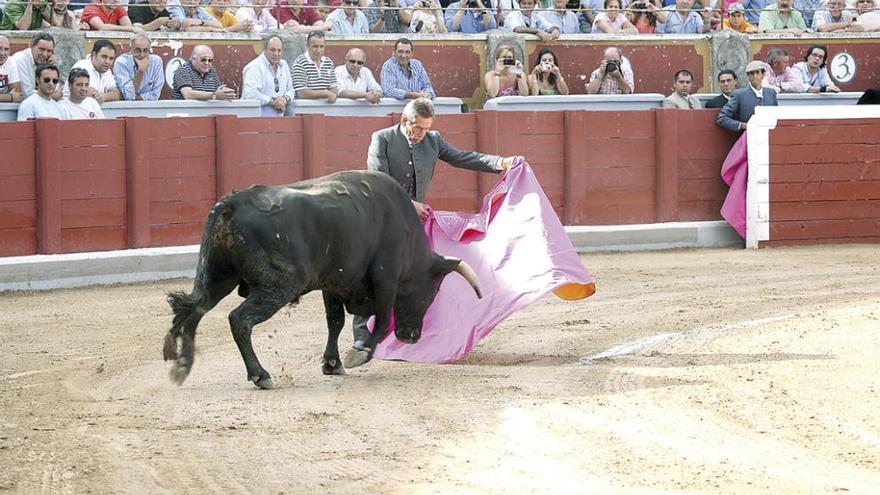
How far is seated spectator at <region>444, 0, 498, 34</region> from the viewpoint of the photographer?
14898 mm

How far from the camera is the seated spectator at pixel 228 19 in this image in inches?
529

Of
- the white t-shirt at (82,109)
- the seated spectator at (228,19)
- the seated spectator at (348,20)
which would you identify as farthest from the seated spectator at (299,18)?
the white t-shirt at (82,109)

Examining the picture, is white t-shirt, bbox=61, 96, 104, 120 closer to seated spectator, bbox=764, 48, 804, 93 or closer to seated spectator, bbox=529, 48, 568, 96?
seated spectator, bbox=529, 48, 568, 96

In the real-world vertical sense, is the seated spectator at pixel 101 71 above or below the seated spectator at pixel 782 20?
below

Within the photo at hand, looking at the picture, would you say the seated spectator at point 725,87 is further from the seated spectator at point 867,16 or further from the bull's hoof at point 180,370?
the bull's hoof at point 180,370

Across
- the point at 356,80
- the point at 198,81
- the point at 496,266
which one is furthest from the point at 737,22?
the point at 496,266

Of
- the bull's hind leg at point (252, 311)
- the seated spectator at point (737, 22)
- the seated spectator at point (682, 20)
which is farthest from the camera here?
the seated spectator at point (737, 22)

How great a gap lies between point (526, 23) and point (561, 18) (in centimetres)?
50

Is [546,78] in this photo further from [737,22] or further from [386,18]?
[737,22]

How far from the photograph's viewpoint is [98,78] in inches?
452

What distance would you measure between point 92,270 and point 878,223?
7607 millimetres

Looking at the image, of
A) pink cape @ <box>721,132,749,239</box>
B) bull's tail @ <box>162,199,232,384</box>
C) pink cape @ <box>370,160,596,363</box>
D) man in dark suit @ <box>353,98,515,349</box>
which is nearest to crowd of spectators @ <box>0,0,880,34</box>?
pink cape @ <box>721,132,749,239</box>

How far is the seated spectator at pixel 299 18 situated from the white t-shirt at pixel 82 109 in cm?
286

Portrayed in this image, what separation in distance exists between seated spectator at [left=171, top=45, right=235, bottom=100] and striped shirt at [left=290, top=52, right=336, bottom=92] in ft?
2.51
